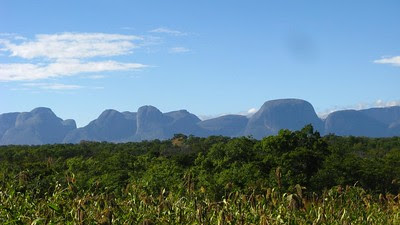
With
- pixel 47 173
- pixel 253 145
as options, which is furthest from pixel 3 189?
pixel 253 145

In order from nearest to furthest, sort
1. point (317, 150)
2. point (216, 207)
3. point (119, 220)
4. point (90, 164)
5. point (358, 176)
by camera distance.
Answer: point (216, 207)
point (119, 220)
point (358, 176)
point (317, 150)
point (90, 164)

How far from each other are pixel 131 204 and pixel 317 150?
5158cm

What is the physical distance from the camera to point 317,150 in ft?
186

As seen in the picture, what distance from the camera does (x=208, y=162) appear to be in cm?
5638

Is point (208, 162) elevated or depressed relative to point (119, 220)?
depressed

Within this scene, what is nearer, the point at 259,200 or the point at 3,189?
the point at 259,200

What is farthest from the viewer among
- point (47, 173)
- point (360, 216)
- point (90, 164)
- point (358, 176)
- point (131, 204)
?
point (90, 164)

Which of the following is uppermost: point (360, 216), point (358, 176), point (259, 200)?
point (259, 200)

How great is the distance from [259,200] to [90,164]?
55061mm

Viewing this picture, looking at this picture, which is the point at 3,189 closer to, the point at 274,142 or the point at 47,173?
the point at 47,173

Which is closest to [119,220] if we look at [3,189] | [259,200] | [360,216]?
[259,200]

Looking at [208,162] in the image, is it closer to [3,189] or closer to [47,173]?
[47,173]

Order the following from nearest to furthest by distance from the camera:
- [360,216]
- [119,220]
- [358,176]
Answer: [119,220]
[360,216]
[358,176]

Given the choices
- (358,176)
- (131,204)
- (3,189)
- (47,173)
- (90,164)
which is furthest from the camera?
(90,164)
